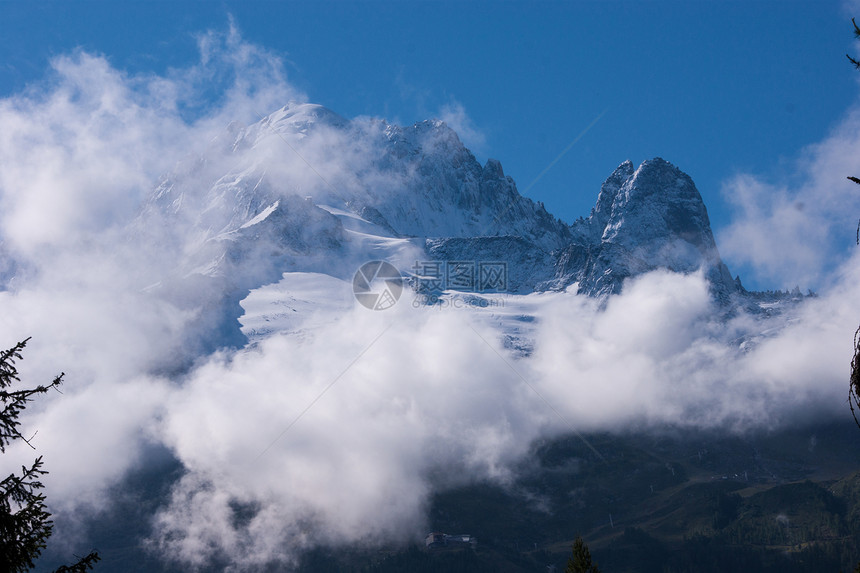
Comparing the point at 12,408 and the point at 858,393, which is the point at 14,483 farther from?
the point at 858,393

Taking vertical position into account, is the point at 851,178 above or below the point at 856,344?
above

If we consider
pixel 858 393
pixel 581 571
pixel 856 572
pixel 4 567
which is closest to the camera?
pixel 858 393

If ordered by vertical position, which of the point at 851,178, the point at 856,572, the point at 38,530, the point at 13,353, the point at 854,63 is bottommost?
the point at 856,572

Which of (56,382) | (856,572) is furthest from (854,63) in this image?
(56,382)

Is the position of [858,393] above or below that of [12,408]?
below

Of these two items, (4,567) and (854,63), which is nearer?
(854,63)

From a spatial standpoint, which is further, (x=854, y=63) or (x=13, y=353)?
(x=13, y=353)

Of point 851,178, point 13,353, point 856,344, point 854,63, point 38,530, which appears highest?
point 854,63

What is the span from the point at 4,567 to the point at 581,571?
42388mm

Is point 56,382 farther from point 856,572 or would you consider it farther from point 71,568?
point 856,572

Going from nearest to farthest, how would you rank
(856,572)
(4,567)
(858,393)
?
(858,393) → (4,567) → (856,572)

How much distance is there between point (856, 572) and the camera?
20.9m

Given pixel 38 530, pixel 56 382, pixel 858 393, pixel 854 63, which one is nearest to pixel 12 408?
pixel 56 382

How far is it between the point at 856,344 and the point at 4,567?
53.6ft
